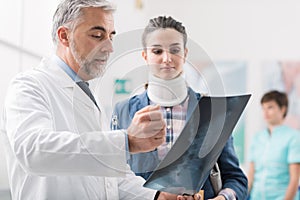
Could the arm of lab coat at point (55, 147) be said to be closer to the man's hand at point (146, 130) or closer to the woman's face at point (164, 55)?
the man's hand at point (146, 130)

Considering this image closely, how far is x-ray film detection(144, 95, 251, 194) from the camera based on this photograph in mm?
961

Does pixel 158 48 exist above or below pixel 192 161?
above

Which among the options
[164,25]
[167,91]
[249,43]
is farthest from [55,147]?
[249,43]

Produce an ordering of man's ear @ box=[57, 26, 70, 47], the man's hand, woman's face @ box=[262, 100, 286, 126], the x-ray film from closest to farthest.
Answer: the man's hand → the x-ray film → man's ear @ box=[57, 26, 70, 47] → woman's face @ box=[262, 100, 286, 126]

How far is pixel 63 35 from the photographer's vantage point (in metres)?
1.10

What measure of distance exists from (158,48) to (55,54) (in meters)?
0.28

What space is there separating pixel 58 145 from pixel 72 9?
35 centimetres

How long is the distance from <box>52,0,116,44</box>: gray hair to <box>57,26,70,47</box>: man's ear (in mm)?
11

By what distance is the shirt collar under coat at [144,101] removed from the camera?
3.37ft

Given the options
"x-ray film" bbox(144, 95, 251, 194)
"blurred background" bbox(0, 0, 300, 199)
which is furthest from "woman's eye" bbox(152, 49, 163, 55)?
"blurred background" bbox(0, 0, 300, 199)

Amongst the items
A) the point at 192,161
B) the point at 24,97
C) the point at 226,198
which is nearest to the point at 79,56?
the point at 24,97

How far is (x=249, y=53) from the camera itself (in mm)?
3891

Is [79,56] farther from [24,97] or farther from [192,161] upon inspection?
[192,161]

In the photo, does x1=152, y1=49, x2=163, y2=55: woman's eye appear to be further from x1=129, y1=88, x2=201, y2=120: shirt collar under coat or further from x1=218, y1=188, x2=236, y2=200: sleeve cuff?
x1=218, y1=188, x2=236, y2=200: sleeve cuff
